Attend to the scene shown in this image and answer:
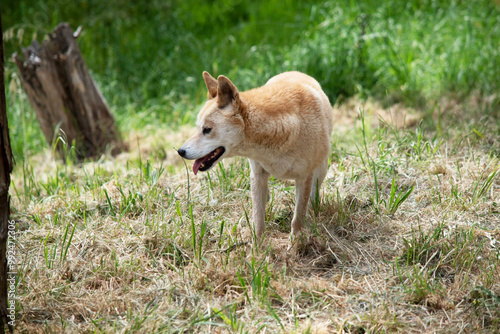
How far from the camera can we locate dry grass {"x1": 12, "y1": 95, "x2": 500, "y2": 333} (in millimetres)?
2924

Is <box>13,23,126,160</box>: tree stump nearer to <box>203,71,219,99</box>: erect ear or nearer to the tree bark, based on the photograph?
<box>203,71,219,99</box>: erect ear

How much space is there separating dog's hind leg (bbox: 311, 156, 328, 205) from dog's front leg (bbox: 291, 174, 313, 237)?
23cm

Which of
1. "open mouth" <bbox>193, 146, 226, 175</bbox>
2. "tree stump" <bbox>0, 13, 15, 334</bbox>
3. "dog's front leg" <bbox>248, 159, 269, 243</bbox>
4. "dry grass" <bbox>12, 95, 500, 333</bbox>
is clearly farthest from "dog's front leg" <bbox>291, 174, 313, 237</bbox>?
"tree stump" <bbox>0, 13, 15, 334</bbox>

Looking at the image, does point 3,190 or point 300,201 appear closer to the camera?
point 3,190

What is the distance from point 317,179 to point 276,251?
72 cm

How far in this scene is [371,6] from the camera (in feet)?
25.6

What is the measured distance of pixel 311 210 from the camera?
3.88 m

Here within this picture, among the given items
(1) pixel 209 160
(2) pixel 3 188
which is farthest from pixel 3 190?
(1) pixel 209 160

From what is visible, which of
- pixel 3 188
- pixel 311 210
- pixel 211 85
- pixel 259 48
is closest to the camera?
pixel 3 188

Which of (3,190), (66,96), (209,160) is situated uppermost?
(3,190)

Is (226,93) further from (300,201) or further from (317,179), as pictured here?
(317,179)

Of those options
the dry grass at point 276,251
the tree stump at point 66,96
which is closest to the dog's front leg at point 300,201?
the dry grass at point 276,251

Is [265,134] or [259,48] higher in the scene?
[265,134]

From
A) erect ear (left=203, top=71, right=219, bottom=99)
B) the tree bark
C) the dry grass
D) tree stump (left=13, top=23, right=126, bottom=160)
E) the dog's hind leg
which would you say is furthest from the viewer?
tree stump (left=13, top=23, right=126, bottom=160)
